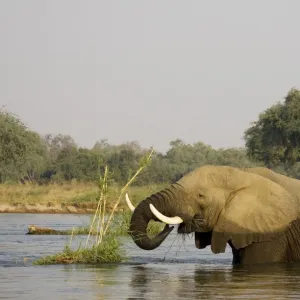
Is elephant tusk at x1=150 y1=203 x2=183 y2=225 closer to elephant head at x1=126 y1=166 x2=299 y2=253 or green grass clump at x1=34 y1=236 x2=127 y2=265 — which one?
elephant head at x1=126 y1=166 x2=299 y2=253

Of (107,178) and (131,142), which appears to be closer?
(107,178)

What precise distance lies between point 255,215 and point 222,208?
57cm

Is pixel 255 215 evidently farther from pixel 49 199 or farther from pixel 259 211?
pixel 49 199

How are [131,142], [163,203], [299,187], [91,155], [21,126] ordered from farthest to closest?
[131,142] → [91,155] → [21,126] → [299,187] → [163,203]

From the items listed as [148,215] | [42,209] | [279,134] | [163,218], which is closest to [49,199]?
[42,209]

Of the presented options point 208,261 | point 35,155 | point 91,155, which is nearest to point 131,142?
point 91,155

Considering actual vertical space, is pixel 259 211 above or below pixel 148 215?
above

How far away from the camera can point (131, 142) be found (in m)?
163

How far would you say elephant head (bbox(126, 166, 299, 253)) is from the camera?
18.2m

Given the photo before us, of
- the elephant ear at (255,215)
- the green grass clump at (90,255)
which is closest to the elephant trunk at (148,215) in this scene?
the elephant ear at (255,215)

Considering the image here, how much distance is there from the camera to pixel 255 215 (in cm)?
1883

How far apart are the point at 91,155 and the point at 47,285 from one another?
75634mm

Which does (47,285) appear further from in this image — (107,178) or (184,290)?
(107,178)

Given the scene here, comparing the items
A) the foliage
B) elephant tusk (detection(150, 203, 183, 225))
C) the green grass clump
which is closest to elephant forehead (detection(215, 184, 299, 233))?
elephant tusk (detection(150, 203, 183, 225))
